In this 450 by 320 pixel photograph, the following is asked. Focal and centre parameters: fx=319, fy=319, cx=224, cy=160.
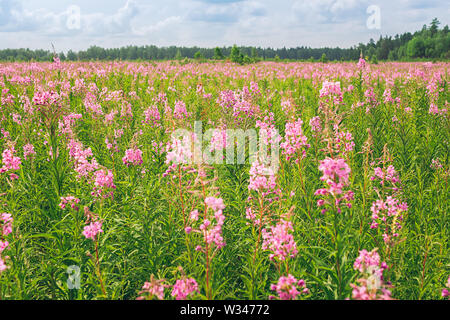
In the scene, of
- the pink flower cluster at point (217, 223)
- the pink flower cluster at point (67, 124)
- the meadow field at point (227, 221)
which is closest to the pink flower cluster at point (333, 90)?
the meadow field at point (227, 221)

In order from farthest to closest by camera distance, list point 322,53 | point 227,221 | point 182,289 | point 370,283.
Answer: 1. point 322,53
2. point 227,221
3. point 182,289
4. point 370,283

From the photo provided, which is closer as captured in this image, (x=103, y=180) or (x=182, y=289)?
(x=182, y=289)

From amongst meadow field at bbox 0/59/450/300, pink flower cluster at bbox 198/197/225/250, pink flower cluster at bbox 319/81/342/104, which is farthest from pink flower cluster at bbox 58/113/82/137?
pink flower cluster at bbox 319/81/342/104

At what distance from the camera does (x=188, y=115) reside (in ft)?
21.2

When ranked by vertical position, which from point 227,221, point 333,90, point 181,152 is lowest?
point 227,221

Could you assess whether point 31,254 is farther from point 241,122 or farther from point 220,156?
point 241,122

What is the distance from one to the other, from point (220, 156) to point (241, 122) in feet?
4.76

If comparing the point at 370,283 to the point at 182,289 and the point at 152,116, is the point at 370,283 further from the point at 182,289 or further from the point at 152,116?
the point at 152,116

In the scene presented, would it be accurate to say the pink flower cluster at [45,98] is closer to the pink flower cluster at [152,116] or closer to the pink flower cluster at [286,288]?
the pink flower cluster at [152,116]

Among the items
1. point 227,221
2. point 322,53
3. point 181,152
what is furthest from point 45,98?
point 322,53

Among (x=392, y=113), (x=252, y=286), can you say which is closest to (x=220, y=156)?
(x=252, y=286)

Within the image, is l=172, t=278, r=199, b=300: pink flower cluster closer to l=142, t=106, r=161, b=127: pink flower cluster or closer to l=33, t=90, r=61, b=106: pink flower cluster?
l=33, t=90, r=61, b=106: pink flower cluster
